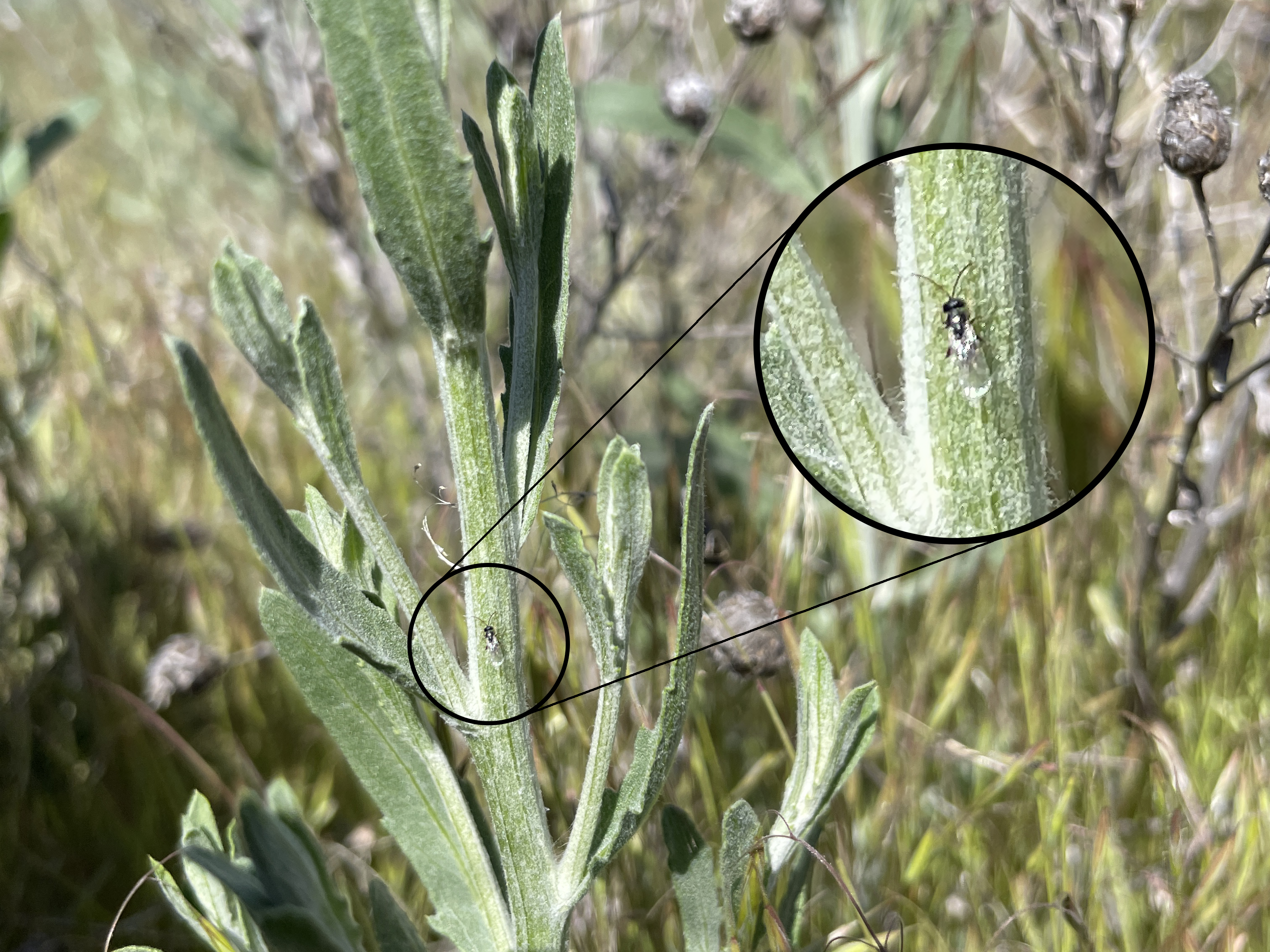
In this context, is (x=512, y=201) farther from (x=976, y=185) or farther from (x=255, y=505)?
(x=976, y=185)

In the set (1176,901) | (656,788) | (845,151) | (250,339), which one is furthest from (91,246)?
(1176,901)

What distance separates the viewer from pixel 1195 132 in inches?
42.3

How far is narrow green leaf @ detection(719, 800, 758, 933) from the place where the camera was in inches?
37.6

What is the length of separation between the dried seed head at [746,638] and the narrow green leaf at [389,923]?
477mm

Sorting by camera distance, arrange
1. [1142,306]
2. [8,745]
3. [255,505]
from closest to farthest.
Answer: [255,505] → [8,745] → [1142,306]

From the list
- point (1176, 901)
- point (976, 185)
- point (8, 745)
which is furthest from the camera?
point (8, 745)

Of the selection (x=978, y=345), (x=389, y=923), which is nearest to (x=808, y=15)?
(x=978, y=345)

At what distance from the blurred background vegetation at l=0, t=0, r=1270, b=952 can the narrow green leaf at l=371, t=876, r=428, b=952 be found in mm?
265

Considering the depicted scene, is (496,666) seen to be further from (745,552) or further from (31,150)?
(31,150)

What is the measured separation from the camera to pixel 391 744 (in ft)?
3.28

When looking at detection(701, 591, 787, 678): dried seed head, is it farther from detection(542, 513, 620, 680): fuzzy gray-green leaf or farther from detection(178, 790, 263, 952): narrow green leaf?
detection(178, 790, 263, 952): narrow green leaf

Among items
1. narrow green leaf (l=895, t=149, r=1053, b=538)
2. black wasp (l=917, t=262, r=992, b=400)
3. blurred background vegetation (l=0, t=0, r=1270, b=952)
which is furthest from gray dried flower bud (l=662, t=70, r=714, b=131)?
black wasp (l=917, t=262, r=992, b=400)

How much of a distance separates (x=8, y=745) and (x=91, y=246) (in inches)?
77.1

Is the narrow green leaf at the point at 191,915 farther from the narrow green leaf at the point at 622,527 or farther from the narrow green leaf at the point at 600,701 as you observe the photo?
the narrow green leaf at the point at 622,527
